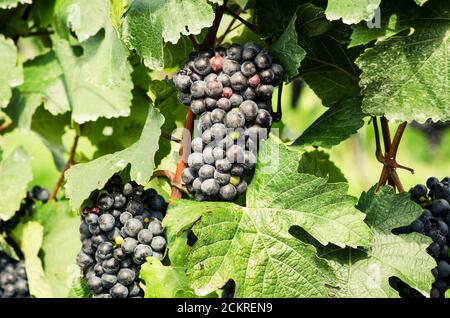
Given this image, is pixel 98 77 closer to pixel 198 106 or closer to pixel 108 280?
pixel 198 106

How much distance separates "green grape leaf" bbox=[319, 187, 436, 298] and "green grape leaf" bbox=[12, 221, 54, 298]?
0.92 metres

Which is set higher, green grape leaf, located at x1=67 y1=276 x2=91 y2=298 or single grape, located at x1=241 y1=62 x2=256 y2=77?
single grape, located at x1=241 y1=62 x2=256 y2=77

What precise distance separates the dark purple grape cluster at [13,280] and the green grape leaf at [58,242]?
0.07 meters

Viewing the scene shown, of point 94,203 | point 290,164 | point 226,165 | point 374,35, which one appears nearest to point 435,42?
point 374,35

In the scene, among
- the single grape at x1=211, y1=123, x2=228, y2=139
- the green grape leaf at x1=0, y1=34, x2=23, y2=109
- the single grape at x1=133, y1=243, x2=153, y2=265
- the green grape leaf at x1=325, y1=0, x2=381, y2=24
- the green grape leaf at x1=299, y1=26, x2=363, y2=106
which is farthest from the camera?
the green grape leaf at x1=0, y1=34, x2=23, y2=109

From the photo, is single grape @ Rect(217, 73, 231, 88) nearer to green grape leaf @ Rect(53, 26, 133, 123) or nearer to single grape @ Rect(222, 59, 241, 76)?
single grape @ Rect(222, 59, 241, 76)

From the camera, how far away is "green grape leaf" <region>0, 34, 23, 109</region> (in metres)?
1.86

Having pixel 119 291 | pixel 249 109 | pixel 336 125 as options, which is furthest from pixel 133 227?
pixel 336 125

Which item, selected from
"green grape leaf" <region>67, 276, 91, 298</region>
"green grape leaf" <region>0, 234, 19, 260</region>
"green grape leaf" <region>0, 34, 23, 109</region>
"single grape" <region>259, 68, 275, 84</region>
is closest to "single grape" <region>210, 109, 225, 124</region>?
"single grape" <region>259, 68, 275, 84</region>

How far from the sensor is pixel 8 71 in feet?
6.26

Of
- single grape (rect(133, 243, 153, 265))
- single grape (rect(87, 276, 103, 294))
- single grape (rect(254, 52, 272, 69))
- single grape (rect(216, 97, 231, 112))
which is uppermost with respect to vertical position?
single grape (rect(254, 52, 272, 69))

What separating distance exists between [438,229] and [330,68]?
1.45 ft

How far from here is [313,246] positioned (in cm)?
137

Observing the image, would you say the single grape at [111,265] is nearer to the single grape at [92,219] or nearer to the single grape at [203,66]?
the single grape at [92,219]
